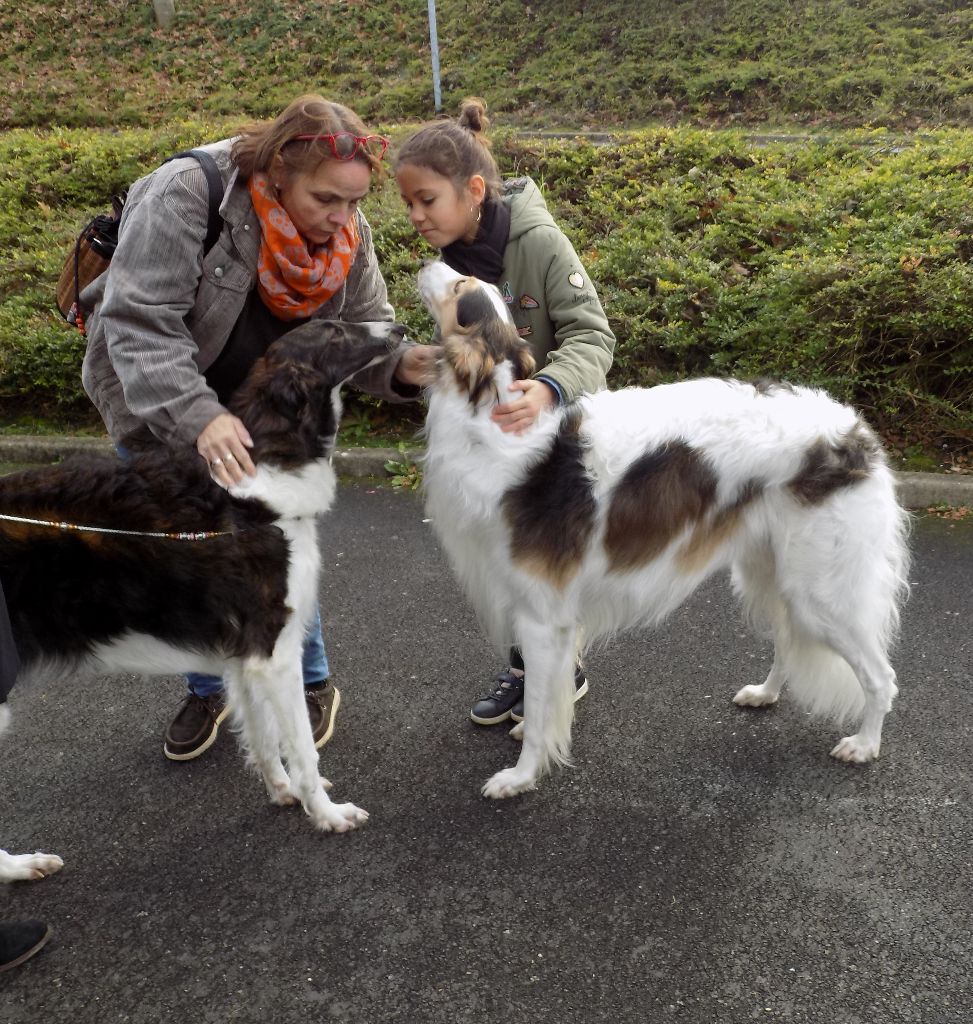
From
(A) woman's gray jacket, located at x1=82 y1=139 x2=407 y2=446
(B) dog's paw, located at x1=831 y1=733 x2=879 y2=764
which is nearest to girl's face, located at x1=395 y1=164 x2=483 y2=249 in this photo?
(A) woman's gray jacket, located at x1=82 y1=139 x2=407 y2=446

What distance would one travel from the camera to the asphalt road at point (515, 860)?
239cm

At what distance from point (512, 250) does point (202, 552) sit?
4.82 feet

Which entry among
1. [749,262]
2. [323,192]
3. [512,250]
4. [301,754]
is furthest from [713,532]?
[749,262]

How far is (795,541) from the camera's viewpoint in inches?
121

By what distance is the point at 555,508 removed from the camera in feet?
9.62

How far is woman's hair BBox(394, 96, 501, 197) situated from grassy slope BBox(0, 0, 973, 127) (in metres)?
10.3

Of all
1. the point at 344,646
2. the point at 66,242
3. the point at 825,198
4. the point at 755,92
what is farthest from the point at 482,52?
the point at 344,646

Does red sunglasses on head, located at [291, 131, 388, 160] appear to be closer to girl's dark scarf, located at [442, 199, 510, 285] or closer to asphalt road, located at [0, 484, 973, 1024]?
girl's dark scarf, located at [442, 199, 510, 285]

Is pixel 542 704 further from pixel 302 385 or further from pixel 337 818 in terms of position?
pixel 302 385

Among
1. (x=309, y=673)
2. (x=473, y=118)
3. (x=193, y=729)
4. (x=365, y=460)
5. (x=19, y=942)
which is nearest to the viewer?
(x=19, y=942)

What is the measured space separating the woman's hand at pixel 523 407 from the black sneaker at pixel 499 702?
1238 mm

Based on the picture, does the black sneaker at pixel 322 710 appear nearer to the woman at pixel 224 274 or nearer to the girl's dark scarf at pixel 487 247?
the woman at pixel 224 274

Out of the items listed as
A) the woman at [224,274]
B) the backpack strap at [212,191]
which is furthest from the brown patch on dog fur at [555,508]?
the backpack strap at [212,191]

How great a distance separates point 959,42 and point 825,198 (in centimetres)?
841
